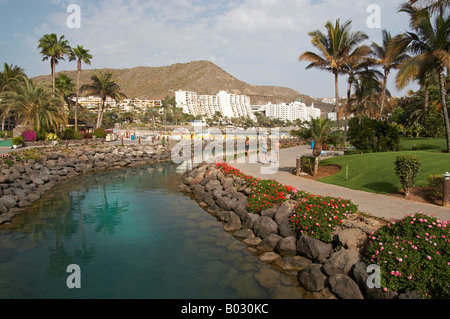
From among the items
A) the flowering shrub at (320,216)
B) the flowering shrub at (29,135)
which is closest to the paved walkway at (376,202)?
the flowering shrub at (320,216)

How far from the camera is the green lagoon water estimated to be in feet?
26.7

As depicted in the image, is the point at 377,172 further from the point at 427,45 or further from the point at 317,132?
the point at 427,45

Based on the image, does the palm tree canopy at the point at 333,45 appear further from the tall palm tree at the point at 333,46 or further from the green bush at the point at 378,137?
the green bush at the point at 378,137

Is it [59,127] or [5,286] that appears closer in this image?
[5,286]

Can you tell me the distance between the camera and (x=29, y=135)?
3362 centimetres

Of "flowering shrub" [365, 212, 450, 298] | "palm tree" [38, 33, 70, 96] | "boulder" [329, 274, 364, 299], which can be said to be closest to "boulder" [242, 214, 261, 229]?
"boulder" [329, 274, 364, 299]

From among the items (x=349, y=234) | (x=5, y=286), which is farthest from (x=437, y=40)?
(x=5, y=286)

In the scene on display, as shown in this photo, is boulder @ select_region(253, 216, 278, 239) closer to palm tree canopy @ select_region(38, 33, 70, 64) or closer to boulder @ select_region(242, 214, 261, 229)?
boulder @ select_region(242, 214, 261, 229)

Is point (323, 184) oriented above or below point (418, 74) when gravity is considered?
below

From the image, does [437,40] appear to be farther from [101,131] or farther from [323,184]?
[101,131]

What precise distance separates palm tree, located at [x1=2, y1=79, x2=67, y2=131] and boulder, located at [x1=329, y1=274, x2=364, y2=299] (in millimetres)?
36526

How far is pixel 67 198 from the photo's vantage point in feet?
60.0

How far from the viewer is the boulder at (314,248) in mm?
8570
